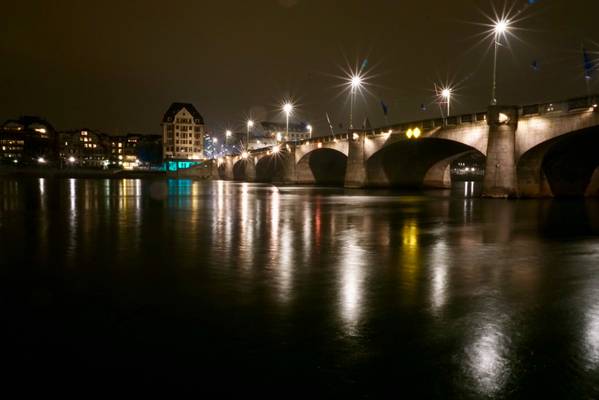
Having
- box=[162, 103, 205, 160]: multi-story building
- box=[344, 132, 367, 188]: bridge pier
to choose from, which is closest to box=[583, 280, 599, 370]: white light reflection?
box=[344, 132, 367, 188]: bridge pier

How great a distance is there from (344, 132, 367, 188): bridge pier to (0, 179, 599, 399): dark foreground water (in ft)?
170

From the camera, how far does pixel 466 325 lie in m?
7.38

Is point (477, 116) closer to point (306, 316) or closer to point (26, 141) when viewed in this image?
point (306, 316)

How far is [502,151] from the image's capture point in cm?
4166

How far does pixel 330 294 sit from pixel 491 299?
2846 mm

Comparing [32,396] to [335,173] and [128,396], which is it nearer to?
[128,396]

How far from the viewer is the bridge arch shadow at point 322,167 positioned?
91875 millimetres

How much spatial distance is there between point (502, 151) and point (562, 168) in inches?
287

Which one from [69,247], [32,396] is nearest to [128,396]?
[32,396]

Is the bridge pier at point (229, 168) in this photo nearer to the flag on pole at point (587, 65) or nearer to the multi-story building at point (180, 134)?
the multi-story building at point (180, 134)

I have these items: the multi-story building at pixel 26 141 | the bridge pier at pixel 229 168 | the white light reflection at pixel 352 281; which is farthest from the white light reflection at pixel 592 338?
the multi-story building at pixel 26 141

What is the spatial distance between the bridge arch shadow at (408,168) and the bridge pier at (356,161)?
822 mm

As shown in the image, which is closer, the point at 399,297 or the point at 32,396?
the point at 32,396

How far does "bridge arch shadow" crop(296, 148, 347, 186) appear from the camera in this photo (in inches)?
3617
